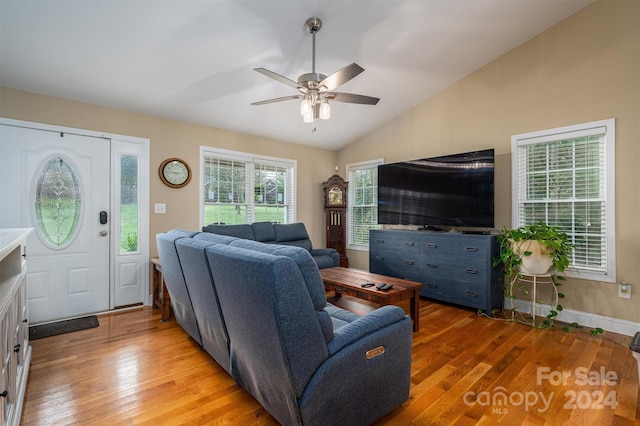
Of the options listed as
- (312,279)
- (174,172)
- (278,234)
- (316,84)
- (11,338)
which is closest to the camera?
(312,279)

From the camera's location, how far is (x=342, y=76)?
7.59ft

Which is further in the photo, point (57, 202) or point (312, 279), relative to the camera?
point (57, 202)

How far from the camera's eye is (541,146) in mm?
3420

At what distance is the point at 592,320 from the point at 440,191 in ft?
6.68

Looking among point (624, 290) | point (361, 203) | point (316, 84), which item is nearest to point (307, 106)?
point (316, 84)

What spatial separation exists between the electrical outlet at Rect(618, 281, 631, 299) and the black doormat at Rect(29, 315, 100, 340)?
530 cm

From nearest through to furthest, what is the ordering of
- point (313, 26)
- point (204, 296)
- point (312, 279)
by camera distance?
1. point (312, 279)
2. point (204, 296)
3. point (313, 26)

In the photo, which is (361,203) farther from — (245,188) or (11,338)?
(11,338)

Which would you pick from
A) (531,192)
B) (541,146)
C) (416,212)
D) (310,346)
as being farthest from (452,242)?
(310,346)

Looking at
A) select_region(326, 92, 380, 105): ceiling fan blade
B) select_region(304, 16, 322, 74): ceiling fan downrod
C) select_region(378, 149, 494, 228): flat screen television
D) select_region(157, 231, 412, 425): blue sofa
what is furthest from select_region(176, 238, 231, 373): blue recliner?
select_region(378, 149, 494, 228): flat screen television

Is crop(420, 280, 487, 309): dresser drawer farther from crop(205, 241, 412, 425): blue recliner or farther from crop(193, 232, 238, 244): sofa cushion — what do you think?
crop(193, 232, 238, 244): sofa cushion

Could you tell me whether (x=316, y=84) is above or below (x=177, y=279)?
above

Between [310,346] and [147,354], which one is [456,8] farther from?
[147,354]

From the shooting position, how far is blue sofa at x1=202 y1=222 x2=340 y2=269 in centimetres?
419
